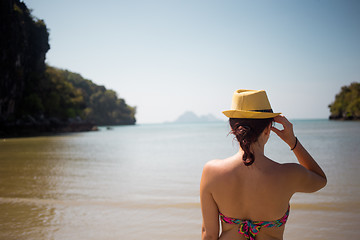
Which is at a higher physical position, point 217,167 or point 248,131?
point 248,131

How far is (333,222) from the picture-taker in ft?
12.9

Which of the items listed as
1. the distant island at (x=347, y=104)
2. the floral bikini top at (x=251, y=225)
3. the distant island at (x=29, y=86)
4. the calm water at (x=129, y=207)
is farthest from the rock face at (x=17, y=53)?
the distant island at (x=347, y=104)

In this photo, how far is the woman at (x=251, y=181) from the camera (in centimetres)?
141

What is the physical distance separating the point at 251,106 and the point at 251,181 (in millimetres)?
416

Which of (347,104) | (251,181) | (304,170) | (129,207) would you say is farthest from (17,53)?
(347,104)

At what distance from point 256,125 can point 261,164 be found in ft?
0.72

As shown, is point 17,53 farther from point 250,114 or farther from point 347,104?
point 347,104

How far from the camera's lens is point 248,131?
4.61 feet

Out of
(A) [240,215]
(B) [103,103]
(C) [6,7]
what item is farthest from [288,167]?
(B) [103,103]

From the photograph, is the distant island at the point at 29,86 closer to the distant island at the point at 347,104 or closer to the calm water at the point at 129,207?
the calm water at the point at 129,207

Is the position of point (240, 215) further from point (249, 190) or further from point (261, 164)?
point (261, 164)

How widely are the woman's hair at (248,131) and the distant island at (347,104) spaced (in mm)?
87509

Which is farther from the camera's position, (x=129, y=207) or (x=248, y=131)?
(x=129, y=207)

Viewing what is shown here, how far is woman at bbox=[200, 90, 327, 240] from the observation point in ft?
4.61
